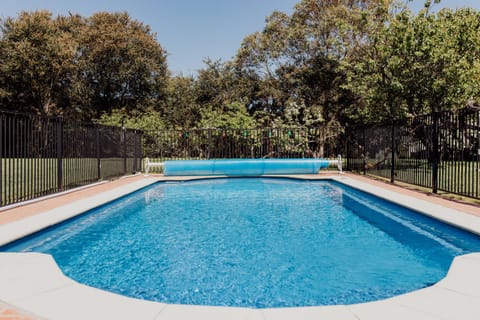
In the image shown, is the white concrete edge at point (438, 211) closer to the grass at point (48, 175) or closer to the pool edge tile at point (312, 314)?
the pool edge tile at point (312, 314)

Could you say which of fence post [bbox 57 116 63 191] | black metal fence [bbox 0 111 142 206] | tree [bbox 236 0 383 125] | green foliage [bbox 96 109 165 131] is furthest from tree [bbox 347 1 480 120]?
green foliage [bbox 96 109 165 131]

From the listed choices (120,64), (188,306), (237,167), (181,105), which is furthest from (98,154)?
(120,64)

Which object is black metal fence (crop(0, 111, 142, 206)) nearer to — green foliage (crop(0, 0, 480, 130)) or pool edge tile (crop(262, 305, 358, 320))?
pool edge tile (crop(262, 305, 358, 320))

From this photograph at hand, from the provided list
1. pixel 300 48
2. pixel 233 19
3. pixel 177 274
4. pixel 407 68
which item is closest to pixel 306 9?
pixel 300 48

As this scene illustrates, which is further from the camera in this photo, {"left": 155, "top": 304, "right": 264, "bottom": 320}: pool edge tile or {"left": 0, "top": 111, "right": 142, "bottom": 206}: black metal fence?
{"left": 0, "top": 111, "right": 142, "bottom": 206}: black metal fence

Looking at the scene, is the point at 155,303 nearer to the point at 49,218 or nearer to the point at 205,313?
the point at 205,313

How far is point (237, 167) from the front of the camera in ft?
41.8

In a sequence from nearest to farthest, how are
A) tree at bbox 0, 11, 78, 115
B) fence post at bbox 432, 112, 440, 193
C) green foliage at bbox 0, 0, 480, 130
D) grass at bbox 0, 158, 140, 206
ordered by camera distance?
grass at bbox 0, 158, 140, 206 → fence post at bbox 432, 112, 440, 193 → green foliage at bbox 0, 0, 480, 130 → tree at bbox 0, 11, 78, 115

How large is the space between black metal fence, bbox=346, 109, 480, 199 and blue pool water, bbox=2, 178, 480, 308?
6.24 ft

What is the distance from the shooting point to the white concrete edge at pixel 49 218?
14.1 feet

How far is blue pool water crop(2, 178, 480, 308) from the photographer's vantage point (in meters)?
3.24

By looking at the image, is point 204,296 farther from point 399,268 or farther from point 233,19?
point 233,19

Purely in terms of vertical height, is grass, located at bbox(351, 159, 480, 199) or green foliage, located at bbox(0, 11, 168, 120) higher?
green foliage, located at bbox(0, 11, 168, 120)

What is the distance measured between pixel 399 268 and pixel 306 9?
20.0m
